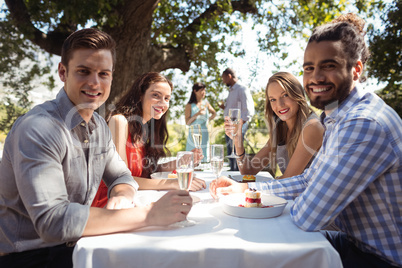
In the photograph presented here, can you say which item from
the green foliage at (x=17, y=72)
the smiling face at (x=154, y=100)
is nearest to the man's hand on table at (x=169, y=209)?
the smiling face at (x=154, y=100)

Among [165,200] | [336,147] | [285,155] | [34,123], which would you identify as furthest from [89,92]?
[285,155]

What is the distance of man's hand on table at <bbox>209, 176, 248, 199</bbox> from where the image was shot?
5.60 feet

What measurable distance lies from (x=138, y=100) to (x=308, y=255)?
2.14 m

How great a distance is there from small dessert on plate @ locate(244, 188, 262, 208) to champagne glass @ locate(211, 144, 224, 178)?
34 cm

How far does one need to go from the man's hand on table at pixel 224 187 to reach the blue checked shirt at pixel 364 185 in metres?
0.51

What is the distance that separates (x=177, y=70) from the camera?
7.49 m

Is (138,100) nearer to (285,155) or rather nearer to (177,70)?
(285,155)

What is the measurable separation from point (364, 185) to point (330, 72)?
0.59m

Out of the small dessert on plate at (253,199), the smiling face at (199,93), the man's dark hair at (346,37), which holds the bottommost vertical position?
the small dessert on plate at (253,199)

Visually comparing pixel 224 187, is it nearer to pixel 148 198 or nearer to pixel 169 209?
pixel 148 198

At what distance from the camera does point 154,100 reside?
9.18 feet

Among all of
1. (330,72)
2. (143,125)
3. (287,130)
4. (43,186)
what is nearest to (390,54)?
(287,130)

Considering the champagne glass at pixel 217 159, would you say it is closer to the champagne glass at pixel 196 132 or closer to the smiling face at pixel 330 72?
the champagne glass at pixel 196 132

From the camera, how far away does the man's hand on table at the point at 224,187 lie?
5.60ft
